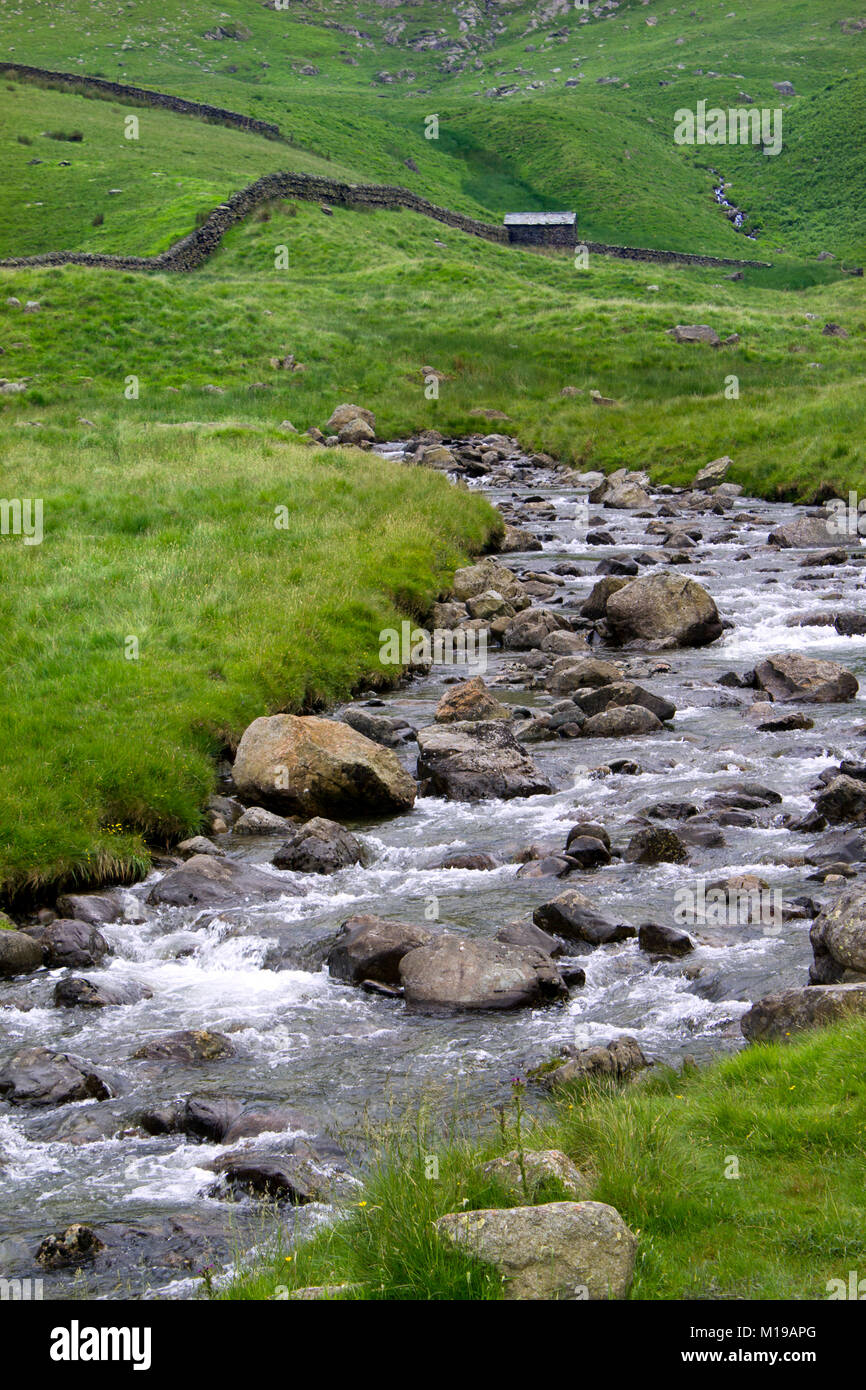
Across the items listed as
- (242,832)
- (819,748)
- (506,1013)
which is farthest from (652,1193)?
(819,748)

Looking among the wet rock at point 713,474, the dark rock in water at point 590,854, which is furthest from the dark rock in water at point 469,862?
the wet rock at point 713,474

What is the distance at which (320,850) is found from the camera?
13391mm

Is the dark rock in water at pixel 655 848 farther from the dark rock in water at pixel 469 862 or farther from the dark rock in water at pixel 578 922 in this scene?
the dark rock in water at pixel 578 922

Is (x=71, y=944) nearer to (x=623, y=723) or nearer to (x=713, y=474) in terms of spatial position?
(x=623, y=723)

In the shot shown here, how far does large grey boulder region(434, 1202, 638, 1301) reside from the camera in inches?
213

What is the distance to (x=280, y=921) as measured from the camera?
39.1 ft

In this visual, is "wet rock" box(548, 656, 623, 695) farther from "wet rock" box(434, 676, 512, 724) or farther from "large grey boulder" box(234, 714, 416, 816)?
"large grey boulder" box(234, 714, 416, 816)

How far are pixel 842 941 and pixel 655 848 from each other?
3909mm

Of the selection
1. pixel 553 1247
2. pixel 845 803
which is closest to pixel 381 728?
pixel 845 803

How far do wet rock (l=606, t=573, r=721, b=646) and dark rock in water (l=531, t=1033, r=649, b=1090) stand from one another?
14.3 metres

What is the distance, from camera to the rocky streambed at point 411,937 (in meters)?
7.92

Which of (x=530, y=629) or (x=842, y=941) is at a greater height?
(x=530, y=629)

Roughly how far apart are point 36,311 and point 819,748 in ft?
149
